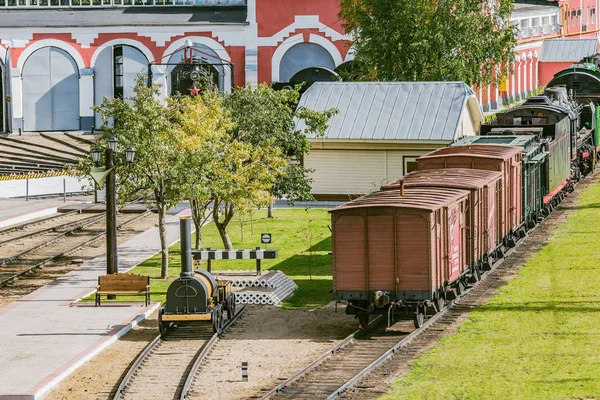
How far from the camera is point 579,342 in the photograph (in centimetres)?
2261

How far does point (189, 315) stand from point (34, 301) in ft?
20.4

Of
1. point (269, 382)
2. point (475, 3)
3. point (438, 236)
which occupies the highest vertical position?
point (475, 3)

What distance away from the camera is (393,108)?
47.0 metres

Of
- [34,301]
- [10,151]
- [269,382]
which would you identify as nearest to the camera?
[269,382]

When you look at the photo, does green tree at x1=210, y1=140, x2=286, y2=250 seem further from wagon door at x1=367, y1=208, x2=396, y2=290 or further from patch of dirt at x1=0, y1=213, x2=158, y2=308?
wagon door at x1=367, y1=208, x2=396, y2=290

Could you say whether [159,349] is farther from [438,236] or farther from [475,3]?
[475,3]

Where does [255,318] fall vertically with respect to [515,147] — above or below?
below

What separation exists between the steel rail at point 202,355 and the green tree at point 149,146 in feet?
15.7

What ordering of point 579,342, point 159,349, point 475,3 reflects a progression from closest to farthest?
point 579,342, point 159,349, point 475,3

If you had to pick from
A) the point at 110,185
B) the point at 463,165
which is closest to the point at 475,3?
the point at 463,165

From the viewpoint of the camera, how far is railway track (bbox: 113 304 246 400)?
20781 millimetres

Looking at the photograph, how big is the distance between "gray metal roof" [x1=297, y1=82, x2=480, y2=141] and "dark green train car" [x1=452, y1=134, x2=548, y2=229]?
6657 millimetres

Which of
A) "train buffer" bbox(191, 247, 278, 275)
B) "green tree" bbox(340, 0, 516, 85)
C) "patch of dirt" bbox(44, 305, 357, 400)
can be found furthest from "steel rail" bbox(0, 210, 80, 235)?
"patch of dirt" bbox(44, 305, 357, 400)

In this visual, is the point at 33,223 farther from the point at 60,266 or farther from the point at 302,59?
the point at 302,59
